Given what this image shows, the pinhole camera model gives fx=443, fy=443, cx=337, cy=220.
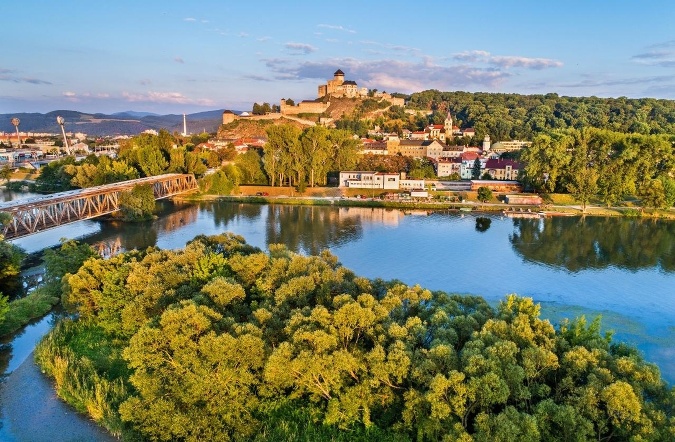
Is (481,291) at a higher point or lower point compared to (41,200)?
lower

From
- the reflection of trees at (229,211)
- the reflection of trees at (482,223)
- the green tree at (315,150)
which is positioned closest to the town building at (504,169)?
the reflection of trees at (482,223)

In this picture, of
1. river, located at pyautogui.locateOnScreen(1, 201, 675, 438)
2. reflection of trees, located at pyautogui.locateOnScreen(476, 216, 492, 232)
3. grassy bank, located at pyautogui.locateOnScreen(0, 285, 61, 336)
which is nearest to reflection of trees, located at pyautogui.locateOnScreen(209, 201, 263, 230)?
river, located at pyautogui.locateOnScreen(1, 201, 675, 438)

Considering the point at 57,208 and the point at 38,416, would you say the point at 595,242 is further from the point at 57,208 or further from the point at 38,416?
the point at 57,208

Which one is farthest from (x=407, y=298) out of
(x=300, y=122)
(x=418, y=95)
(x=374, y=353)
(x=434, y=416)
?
(x=418, y=95)

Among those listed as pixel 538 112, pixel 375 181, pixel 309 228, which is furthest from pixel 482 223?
pixel 538 112

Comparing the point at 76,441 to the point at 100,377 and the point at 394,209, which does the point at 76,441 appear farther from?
the point at 394,209

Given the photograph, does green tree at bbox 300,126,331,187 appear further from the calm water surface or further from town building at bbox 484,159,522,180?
town building at bbox 484,159,522,180
